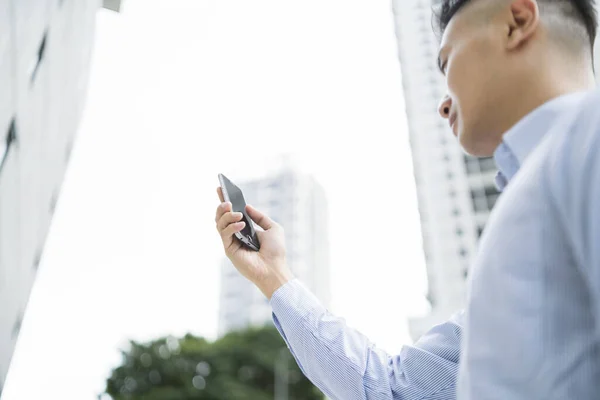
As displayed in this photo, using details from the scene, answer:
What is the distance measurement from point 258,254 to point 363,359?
49 centimetres

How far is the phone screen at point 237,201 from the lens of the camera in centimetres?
163

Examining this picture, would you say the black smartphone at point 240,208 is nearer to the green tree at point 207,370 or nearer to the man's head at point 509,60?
the man's head at point 509,60

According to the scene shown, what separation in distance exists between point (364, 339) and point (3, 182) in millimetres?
5508

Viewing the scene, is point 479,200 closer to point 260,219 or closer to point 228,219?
point 260,219

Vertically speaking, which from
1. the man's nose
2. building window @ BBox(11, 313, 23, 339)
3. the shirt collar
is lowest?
building window @ BBox(11, 313, 23, 339)

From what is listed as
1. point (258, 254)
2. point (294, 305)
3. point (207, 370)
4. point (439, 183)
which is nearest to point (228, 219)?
point (258, 254)

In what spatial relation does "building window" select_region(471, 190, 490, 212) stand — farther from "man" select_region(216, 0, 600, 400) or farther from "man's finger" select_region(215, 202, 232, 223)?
"man" select_region(216, 0, 600, 400)

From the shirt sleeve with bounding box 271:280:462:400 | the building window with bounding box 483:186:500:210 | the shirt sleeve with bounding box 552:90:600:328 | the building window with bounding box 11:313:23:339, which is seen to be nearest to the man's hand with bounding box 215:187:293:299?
the shirt sleeve with bounding box 271:280:462:400

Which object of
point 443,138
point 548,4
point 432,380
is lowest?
point 432,380

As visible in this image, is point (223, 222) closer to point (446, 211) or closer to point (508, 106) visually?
point (508, 106)

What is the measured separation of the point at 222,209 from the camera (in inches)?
62.6

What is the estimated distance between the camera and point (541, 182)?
62 centimetres

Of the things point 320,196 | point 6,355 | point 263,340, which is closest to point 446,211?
point 263,340

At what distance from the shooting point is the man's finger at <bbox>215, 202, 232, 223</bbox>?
62.1 inches
